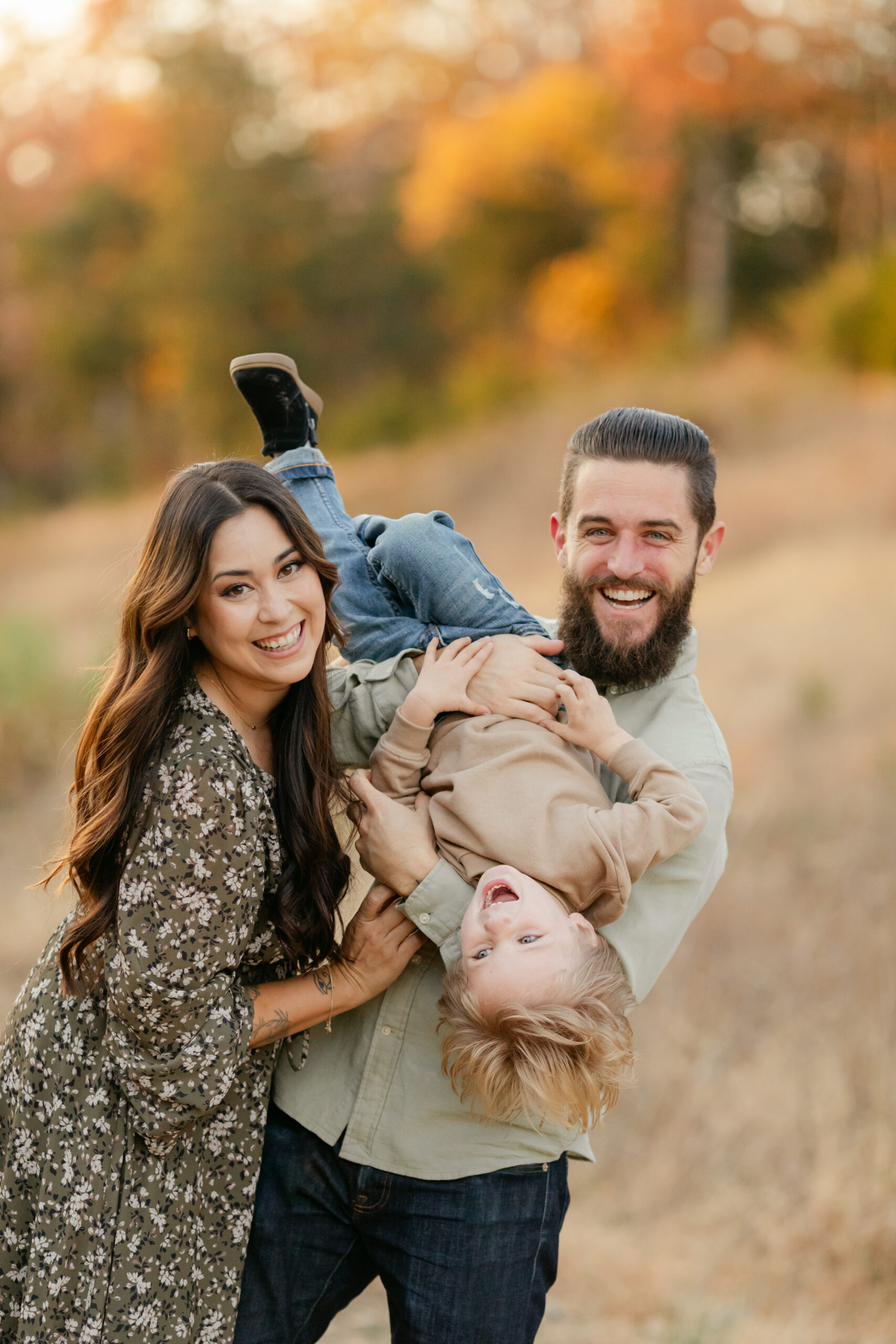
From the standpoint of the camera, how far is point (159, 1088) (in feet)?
6.22

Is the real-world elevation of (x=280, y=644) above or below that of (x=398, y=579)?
below

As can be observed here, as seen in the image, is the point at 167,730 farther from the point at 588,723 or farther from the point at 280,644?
the point at 588,723

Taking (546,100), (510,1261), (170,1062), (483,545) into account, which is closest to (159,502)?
(170,1062)

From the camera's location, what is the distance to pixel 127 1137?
1994 millimetres

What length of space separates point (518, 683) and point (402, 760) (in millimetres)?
256

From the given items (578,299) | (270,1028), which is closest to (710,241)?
(578,299)

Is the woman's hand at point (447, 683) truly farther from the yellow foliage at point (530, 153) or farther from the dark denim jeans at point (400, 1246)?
the yellow foliage at point (530, 153)

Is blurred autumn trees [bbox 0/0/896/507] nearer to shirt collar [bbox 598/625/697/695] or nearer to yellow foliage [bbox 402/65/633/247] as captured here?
yellow foliage [bbox 402/65/633/247]

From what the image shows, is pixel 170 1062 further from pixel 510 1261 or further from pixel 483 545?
pixel 483 545

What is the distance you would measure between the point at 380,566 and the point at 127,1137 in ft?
3.78

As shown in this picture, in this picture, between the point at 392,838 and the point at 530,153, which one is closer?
the point at 392,838

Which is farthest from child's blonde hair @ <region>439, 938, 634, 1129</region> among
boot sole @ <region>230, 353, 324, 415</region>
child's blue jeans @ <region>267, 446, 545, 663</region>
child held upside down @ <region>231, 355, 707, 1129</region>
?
boot sole @ <region>230, 353, 324, 415</region>

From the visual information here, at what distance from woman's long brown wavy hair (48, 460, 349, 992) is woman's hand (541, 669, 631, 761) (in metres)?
0.42

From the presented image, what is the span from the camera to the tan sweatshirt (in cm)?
196
